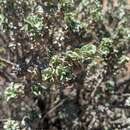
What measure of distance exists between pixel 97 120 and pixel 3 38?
5.15 ft

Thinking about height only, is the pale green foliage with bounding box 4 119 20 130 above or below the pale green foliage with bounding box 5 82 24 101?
below

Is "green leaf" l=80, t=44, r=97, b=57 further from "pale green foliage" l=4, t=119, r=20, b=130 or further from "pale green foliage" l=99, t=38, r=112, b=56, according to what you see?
"pale green foliage" l=4, t=119, r=20, b=130

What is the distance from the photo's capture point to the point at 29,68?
4.93 meters

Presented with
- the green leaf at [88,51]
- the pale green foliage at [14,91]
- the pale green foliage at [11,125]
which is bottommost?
the pale green foliage at [11,125]

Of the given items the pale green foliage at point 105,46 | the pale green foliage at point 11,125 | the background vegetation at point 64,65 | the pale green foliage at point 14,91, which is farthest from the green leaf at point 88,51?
the pale green foliage at point 11,125

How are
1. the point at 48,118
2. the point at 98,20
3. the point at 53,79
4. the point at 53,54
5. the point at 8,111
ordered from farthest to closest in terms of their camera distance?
the point at 48,118, the point at 8,111, the point at 98,20, the point at 53,54, the point at 53,79

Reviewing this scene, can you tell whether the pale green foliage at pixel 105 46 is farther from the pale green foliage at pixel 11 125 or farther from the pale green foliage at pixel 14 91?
the pale green foliage at pixel 11 125

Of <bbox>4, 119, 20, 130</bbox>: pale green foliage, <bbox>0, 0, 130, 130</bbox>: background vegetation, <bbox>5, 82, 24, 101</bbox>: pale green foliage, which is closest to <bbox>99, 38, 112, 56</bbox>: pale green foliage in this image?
<bbox>0, 0, 130, 130</bbox>: background vegetation

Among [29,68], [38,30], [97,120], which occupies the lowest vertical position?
[97,120]

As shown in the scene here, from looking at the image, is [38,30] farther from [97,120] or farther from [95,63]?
[97,120]

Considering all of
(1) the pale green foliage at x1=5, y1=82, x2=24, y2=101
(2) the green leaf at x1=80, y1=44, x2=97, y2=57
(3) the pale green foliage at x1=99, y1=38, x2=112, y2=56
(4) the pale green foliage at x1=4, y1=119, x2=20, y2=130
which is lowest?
(4) the pale green foliage at x1=4, y1=119, x2=20, y2=130

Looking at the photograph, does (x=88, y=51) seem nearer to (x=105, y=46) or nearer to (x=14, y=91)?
(x=105, y=46)

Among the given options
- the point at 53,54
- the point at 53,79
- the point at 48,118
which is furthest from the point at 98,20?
the point at 48,118

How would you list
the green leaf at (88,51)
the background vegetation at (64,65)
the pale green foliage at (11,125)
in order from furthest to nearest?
1. the pale green foliage at (11,125)
2. the background vegetation at (64,65)
3. the green leaf at (88,51)
